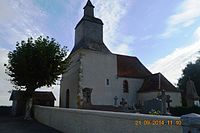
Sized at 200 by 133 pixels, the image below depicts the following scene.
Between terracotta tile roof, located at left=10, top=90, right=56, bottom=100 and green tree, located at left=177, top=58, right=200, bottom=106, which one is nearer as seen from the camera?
terracotta tile roof, located at left=10, top=90, right=56, bottom=100

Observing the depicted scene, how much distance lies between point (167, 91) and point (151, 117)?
21534mm

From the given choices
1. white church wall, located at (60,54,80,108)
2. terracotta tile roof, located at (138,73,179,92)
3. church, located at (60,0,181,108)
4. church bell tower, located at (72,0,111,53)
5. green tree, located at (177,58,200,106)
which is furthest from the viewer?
green tree, located at (177,58,200,106)

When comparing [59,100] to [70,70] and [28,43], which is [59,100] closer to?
[70,70]

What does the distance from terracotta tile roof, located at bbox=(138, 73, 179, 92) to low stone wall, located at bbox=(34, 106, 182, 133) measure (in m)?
16.8

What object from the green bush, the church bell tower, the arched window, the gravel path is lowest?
the gravel path

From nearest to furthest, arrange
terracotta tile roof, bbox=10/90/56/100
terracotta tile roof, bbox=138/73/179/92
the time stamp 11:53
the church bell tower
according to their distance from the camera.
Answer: the time stamp 11:53 → terracotta tile roof, bbox=138/73/179/92 → the church bell tower → terracotta tile roof, bbox=10/90/56/100

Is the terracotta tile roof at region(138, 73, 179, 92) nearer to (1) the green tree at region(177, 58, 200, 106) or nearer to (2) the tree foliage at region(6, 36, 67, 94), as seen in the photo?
(1) the green tree at region(177, 58, 200, 106)

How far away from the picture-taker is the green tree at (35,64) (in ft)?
63.3

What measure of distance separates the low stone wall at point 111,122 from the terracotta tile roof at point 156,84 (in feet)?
55.1

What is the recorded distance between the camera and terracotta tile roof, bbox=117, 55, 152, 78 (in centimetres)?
2884

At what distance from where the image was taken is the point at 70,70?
27906mm

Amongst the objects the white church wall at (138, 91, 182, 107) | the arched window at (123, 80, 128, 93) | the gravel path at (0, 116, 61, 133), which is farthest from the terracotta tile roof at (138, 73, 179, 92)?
the gravel path at (0, 116, 61, 133)

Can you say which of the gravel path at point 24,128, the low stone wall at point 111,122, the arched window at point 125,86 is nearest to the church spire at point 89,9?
the arched window at point 125,86

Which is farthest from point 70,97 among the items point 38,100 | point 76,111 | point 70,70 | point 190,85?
point 76,111
